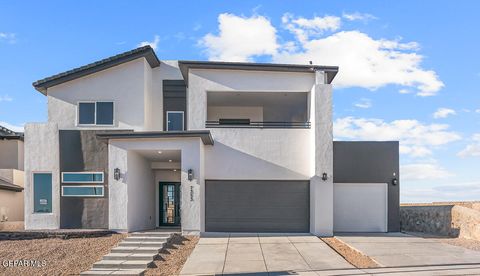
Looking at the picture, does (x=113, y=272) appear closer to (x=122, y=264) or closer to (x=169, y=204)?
(x=122, y=264)

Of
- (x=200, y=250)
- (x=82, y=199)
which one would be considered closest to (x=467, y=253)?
(x=200, y=250)

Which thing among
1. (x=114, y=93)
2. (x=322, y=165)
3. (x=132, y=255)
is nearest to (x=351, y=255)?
(x=322, y=165)

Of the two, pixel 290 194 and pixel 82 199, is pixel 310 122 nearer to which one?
pixel 290 194

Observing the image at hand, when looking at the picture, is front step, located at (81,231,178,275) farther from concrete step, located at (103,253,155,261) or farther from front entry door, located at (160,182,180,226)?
front entry door, located at (160,182,180,226)

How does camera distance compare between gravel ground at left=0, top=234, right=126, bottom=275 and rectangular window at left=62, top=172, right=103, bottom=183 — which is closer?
gravel ground at left=0, top=234, right=126, bottom=275

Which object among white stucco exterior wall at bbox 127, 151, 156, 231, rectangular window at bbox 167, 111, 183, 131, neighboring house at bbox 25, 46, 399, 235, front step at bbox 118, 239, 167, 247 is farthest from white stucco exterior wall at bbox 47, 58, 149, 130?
front step at bbox 118, 239, 167, 247

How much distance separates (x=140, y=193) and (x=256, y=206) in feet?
15.8

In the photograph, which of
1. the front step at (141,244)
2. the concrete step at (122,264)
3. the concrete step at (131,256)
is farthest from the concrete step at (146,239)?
the concrete step at (122,264)

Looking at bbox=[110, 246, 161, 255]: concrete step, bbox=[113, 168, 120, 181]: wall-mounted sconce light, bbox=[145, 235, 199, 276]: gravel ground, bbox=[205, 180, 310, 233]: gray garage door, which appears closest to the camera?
bbox=[145, 235, 199, 276]: gravel ground

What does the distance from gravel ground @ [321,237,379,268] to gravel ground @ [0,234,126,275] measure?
724 centimetres

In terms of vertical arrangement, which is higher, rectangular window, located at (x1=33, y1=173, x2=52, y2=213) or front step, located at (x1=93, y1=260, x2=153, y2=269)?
rectangular window, located at (x1=33, y1=173, x2=52, y2=213)

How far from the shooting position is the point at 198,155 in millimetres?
16000

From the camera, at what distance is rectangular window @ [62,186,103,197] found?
16.5 m

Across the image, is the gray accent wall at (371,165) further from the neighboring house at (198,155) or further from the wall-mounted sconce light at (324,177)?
the wall-mounted sconce light at (324,177)
